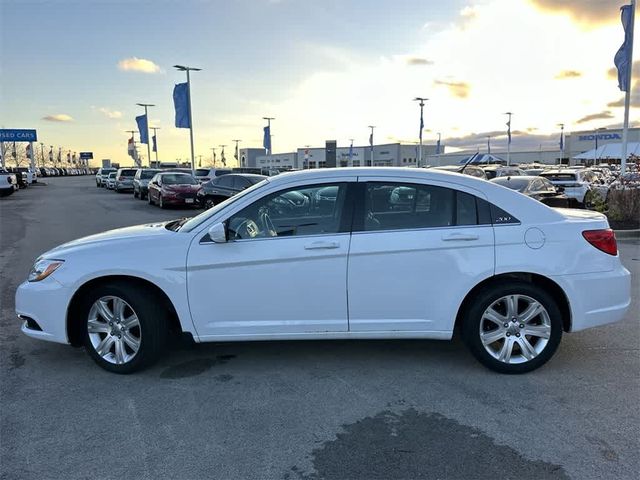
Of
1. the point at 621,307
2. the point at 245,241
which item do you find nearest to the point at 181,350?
the point at 245,241

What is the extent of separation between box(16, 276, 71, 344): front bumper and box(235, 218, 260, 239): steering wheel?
4.90ft

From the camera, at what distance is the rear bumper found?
4.00 meters

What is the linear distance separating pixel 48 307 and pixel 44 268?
1.12 feet

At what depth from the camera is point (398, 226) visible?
4023 mm

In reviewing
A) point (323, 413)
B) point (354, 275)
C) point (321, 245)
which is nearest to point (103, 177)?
point (321, 245)

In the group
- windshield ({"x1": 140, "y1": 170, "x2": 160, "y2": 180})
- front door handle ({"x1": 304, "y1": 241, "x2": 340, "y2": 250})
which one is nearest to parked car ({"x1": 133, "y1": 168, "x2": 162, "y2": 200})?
windshield ({"x1": 140, "y1": 170, "x2": 160, "y2": 180})

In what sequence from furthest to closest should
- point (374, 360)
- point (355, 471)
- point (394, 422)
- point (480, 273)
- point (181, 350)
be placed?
point (181, 350), point (374, 360), point (480, 273), point (394, 422), point (355, 471)

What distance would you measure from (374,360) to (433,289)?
91 cm

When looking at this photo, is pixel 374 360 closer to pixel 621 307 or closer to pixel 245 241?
pixel 245 241

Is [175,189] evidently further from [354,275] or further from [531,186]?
[354,275]

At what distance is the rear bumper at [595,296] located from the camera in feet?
13.1

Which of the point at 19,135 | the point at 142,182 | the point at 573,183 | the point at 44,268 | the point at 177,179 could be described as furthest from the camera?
the point at 19,135

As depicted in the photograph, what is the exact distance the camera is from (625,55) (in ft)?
55.4

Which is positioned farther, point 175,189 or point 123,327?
point 175,189
